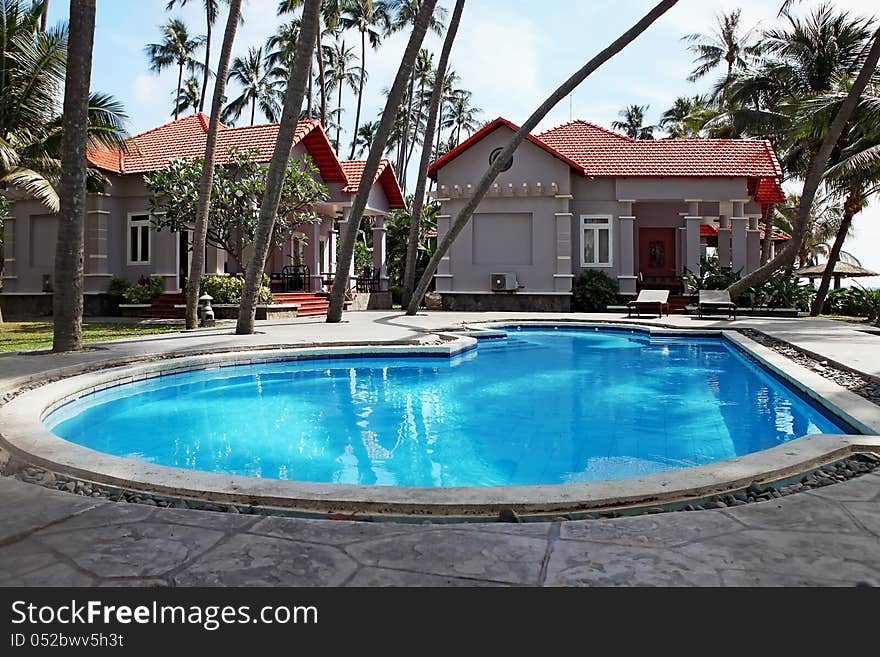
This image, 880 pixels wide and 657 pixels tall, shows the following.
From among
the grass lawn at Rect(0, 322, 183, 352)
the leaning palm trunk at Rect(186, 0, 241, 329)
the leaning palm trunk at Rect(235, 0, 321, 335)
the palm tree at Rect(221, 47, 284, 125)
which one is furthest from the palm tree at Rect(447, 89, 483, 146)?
the leaning palm trunk at Rect(235, 0, 321, 335)

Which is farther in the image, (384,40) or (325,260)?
(384,40)

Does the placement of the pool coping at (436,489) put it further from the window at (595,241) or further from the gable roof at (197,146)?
the window at (595,241)

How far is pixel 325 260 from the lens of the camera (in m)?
29.1

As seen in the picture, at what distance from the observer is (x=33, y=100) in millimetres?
16719

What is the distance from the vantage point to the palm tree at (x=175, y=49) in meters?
42.8

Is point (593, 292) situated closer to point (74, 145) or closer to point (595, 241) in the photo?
point (595, 241)

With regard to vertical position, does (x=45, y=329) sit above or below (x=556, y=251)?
below

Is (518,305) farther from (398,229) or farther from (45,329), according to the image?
(45,329)

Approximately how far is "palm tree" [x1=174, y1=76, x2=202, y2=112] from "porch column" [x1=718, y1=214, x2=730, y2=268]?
3362 centimetres

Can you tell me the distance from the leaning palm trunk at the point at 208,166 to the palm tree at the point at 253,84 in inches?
1122

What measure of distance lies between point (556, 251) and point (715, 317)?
6.38 meters

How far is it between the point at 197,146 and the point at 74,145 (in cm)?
1348

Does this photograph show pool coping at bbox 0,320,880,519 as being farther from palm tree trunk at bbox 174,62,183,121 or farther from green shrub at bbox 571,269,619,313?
palm tree trunk at bbox 174,62,183,121
